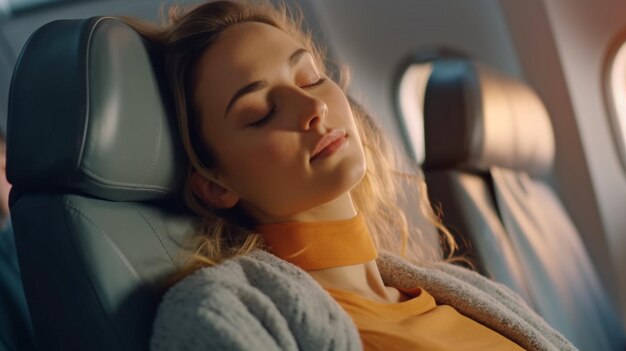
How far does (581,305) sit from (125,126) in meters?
1.50

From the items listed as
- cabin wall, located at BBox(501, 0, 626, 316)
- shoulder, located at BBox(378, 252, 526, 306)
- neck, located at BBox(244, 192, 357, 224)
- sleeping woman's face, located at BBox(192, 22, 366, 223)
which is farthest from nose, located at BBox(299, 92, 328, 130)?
cabin wall, located at BBox(501, 0, 626, 316)

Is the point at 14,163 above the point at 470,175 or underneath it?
above

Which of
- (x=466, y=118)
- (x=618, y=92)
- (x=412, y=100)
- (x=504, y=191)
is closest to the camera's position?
(x=466, y=118)

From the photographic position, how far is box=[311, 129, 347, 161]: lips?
1.08 meters

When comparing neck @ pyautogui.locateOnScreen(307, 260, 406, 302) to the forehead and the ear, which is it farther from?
the forehead

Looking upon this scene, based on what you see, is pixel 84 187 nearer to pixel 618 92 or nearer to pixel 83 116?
pixel 83 116

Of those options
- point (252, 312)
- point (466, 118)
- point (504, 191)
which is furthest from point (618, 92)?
point (252, 312)

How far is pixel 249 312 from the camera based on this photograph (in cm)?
90

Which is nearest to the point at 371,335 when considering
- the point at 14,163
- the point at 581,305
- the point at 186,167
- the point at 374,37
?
the point at 186,167

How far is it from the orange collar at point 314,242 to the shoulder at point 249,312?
0.39ft

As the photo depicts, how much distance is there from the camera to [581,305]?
213cm

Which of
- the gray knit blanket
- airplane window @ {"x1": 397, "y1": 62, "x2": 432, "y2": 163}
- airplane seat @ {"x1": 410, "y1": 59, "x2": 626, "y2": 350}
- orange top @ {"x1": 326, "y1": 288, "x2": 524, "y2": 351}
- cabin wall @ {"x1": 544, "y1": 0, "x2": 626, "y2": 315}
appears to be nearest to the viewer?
the gray knit blanket

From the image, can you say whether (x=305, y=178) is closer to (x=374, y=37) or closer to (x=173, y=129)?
(x=173, y=129)

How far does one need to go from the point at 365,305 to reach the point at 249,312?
27 cm
